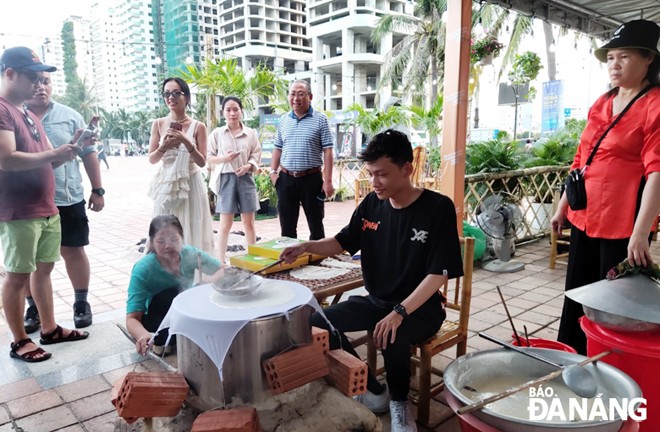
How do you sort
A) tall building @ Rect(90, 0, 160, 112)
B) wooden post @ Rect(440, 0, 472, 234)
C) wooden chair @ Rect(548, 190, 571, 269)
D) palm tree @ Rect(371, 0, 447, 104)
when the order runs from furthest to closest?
palm tree @ Rect(371, 0, 447, 104), wooden chair @ Rect(548, 190, 571, 269), wooden post @ Rect(440, 0, 472, 234), tall building @ Rect(90, 0, 160, 112)

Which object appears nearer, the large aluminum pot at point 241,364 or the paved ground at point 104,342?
the large aluminum pot at point 241,364

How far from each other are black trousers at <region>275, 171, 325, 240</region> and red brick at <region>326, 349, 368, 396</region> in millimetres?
2406

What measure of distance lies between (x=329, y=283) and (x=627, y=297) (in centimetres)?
136

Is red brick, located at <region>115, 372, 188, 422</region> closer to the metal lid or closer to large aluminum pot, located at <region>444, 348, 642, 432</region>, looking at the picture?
large aluminum pot, located at <region>444, 348, 642, 432</region>

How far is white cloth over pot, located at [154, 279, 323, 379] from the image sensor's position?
1522 millimetres

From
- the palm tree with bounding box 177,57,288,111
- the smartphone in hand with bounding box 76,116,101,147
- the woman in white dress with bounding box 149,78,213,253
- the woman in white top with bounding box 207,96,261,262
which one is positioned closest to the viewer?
the smartphone in hand with bounding box 76,116,101,147

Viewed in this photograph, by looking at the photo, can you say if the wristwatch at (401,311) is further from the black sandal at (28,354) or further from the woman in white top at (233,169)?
the woman in white top at (233,169)

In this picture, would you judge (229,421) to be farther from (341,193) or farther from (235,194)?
(341,193)

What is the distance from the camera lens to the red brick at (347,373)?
1.70 metres

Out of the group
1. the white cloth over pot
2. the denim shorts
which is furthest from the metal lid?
the denim shorts

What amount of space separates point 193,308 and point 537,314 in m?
3.05

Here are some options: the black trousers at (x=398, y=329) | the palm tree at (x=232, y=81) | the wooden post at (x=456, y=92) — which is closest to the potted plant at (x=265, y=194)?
the palm tree at (x=232, y=81)

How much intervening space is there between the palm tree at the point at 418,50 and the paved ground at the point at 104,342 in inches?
590

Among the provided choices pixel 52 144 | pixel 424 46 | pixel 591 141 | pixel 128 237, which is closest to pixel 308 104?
pixel 52 144
